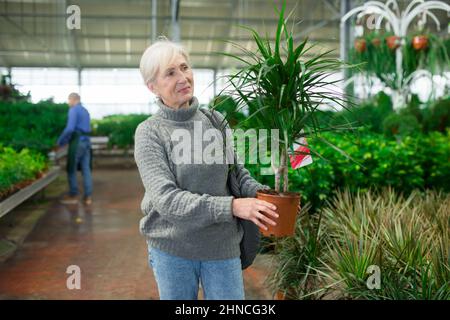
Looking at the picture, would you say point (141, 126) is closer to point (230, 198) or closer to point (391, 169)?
point (230, 198)

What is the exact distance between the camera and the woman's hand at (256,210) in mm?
1485

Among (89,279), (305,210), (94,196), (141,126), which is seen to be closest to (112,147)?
(94,196)

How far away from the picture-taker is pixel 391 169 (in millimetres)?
4578

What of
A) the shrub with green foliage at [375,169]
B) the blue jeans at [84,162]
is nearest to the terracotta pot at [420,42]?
the shrub with green foliage at [375,169]

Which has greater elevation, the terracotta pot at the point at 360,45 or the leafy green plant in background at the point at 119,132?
the terracotta pot at the point at 360,45

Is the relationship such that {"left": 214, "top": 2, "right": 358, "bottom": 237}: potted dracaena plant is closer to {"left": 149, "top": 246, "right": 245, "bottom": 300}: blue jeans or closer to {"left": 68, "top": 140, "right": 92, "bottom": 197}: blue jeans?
{"left": 149, "top": 246, "right": 245, "bottom": 300}: blue jeans

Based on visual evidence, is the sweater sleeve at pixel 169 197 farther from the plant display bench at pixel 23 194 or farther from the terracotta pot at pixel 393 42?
the terracotta pot at pixel 393 42

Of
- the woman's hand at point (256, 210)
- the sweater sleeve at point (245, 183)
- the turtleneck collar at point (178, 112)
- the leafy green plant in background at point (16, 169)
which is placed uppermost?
the turtleneck collar at point (178, 112)

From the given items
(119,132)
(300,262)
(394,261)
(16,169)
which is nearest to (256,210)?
(394,261)

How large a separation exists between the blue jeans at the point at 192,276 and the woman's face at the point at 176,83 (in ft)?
1.66

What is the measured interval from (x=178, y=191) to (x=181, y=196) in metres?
0.02

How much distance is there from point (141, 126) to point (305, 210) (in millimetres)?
1586

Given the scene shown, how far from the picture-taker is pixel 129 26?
17.6 metres

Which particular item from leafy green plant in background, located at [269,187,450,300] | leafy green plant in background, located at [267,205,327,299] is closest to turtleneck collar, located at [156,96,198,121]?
leafy green plant in background, located at [269,187,450,300]
